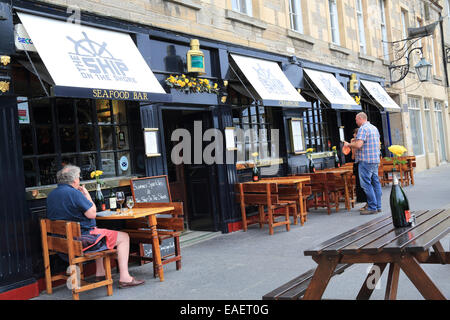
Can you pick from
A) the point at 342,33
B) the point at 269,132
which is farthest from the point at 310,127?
the point at 342,33

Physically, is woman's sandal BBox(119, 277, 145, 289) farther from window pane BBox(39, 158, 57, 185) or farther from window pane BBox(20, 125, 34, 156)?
window pane BBox(20, 125, 34, 156)

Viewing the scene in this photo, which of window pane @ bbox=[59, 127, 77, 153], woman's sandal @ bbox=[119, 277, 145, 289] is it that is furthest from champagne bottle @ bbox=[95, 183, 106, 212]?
woman's sandal @ bbox=[119, 277, 145, 289]

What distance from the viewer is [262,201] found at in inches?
322

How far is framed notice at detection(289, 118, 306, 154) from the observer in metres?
10.6

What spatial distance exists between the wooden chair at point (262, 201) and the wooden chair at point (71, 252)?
138 inches

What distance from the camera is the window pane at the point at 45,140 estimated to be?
586 cm

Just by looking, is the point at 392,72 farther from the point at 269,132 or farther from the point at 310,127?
the point at 269,132

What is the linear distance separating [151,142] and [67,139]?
1.30m

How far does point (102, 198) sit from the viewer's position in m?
6.01

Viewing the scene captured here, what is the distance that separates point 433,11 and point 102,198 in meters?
21.7

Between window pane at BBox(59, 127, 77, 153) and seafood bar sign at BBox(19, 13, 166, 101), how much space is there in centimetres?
101

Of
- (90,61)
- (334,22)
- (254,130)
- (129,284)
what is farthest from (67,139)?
(334,22)

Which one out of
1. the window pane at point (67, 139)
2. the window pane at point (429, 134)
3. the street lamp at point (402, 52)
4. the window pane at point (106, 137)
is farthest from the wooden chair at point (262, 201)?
the window pane at point (429, 134)

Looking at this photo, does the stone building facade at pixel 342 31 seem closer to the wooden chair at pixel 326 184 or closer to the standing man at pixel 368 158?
the standing man at pixel 368 158
